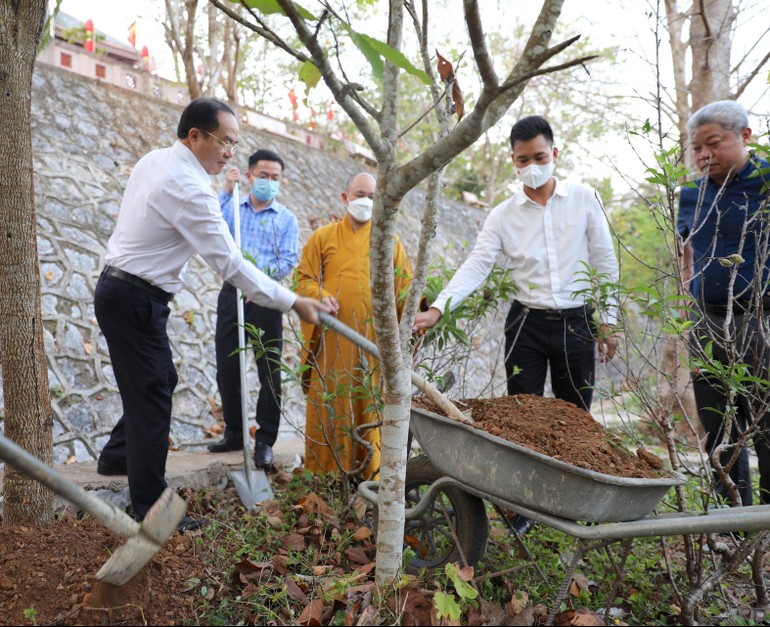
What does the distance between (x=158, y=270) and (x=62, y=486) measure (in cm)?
144

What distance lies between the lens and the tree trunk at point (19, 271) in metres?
2.55

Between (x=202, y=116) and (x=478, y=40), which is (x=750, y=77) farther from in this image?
(x=478, y=40)

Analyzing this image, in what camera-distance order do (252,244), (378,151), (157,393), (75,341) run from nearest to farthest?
(378,151)
(157,393)
(252,244)
(75,341)

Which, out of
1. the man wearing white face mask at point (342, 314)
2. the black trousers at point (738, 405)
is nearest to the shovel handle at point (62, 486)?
the man wearing white face mask at point (342, 314)

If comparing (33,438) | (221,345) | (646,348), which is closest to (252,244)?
(221,345)

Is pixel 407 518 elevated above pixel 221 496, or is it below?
above

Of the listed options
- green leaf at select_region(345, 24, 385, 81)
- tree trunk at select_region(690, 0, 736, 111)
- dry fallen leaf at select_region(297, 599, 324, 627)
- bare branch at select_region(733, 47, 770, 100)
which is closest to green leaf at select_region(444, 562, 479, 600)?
dry fallen leaf at select_region(297, 599, 324, 627)

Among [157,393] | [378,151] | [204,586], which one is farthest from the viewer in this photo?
[157,393]

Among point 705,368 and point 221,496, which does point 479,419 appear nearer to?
point 705,368

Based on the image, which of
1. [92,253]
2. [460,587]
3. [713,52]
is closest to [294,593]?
[460,587]

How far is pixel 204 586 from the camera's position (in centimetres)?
242

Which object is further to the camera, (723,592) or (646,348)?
(646,348)

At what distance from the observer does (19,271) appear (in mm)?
2588

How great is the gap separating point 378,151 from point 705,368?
52.8 inches
